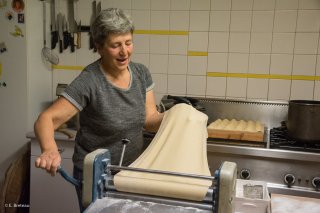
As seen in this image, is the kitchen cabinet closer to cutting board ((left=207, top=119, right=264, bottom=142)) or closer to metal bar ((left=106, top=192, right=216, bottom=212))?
cutting board ((left=207, top=119, right=264, bottom=142))

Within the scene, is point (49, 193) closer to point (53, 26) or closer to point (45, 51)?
point (45, 51)

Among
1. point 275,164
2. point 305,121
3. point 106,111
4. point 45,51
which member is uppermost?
point 45,51

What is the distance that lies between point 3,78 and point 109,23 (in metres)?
1.44

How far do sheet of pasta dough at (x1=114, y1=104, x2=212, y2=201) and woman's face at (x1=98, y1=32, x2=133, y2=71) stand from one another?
28 cm

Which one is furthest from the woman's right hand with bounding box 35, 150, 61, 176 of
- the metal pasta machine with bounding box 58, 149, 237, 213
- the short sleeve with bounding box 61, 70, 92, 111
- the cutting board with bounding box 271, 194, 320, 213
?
the cutting board with bounding box 271, 194, 320, 213

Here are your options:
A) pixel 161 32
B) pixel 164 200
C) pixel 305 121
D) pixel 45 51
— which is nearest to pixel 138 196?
pixel 164 200

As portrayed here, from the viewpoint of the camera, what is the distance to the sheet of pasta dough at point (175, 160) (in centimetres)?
91

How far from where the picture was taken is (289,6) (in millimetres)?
2264

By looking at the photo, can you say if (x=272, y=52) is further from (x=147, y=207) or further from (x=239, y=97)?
(x=147, y=207)

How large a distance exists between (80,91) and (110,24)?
0.28 metres

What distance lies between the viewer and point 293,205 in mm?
1136

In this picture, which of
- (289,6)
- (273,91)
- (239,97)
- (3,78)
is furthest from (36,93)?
(289,6)

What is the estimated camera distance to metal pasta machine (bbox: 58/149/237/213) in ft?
2.74

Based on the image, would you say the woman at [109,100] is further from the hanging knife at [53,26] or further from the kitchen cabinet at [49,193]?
the hanging knife at [53,26]
